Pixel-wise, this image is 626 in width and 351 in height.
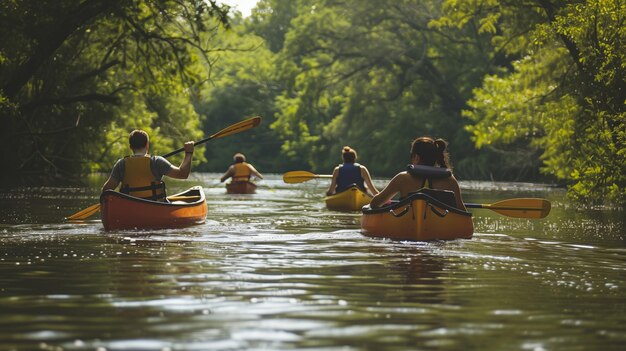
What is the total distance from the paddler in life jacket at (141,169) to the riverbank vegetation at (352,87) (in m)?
5.81

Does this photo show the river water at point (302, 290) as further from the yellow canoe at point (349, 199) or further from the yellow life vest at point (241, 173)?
the yellow life vest at point (241, 173)

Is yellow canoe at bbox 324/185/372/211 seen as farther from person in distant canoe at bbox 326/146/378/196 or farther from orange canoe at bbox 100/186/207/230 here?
orange canoe at bbox 100/186/207/230

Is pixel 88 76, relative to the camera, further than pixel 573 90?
Yes

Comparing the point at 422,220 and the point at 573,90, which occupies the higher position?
the point at 573,90

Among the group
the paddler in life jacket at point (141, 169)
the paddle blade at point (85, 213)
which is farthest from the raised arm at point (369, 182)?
the paddler in life jacket at point (141, 169)

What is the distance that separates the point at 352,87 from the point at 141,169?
37.3 metres

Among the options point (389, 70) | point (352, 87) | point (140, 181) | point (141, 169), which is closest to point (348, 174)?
point (140, 181)

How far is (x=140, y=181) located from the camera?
13406 mm

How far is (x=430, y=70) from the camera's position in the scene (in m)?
49.0

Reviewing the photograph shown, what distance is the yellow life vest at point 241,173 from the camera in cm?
2791

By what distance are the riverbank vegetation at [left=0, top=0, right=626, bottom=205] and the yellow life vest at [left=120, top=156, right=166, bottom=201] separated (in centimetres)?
579

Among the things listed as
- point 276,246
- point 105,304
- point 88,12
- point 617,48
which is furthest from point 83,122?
point 105,304

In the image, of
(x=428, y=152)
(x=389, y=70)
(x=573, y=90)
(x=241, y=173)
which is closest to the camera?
(x=428, y=152)

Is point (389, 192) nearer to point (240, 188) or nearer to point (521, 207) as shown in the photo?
point (521, 207)
